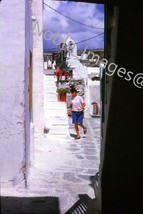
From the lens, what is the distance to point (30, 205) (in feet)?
18.4

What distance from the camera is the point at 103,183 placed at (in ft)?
16.7

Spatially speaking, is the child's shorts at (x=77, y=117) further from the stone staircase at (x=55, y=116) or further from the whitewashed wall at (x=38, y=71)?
the whitewashed wall at (x=38, y=71)

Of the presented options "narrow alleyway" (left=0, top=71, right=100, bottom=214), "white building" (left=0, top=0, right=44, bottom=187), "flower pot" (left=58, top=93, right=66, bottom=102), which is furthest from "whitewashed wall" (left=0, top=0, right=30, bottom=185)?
"flower pot" (left=58, top=93, right=66, bottom=102)

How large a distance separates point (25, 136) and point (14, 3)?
98.3 inches

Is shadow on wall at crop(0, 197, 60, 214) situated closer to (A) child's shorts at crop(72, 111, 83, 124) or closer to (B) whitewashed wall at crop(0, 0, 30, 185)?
(B) whitewashed wall at crop(0, 0, 30, 185)

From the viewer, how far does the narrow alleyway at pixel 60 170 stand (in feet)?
18.9

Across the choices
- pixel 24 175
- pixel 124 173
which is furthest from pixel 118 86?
pixel 24 175

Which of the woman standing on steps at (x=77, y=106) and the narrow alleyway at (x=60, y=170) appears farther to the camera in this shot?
the woman standing on steps at (x=77, y=106)

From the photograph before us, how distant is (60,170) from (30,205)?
2.24m

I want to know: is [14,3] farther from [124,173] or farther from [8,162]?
[124,173]

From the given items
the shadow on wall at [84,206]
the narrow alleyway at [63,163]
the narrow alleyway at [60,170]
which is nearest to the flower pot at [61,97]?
the narrow alleyway at [63,163]

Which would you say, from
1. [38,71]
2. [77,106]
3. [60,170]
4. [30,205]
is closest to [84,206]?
[30,205]

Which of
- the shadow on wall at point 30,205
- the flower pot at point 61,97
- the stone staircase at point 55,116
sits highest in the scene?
the flower pot at point 61,97

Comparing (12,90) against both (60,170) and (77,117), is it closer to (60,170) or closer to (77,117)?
(60,170)
